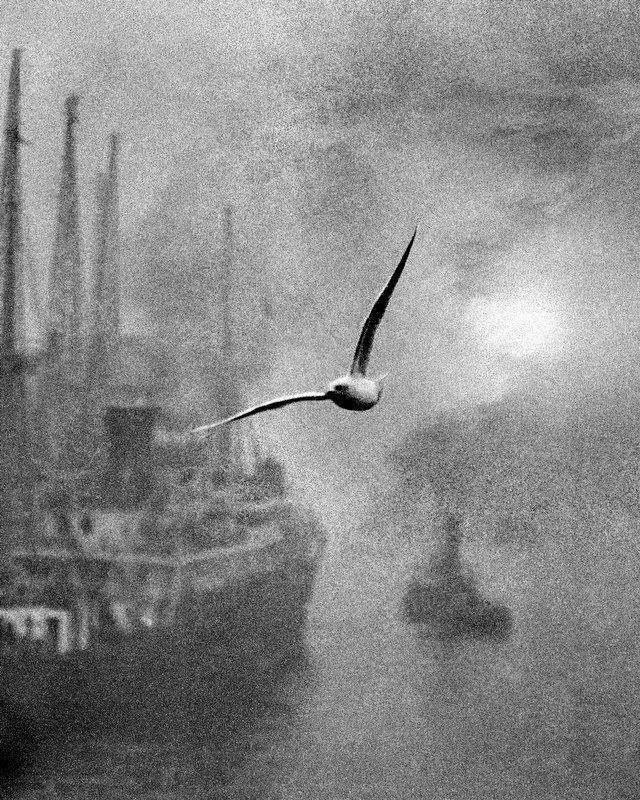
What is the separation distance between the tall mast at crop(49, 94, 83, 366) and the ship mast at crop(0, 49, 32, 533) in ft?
0.61

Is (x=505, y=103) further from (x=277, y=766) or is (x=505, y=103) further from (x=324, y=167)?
(x=277, y=766)

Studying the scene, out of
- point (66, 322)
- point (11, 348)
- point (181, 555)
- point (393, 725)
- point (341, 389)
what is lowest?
point (393, 725)

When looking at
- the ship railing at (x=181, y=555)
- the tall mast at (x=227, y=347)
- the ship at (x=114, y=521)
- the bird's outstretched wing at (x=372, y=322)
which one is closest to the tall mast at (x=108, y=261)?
the ship at (x=114, y=521)

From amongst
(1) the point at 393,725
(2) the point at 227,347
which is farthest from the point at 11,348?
(1) the point at 393,725

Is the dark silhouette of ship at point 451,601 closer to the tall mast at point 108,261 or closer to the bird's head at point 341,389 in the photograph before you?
the tall mast at point 108,261

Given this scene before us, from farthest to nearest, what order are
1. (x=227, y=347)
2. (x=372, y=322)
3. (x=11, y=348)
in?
(x=11, y=348) < (x=227, y=347) < (x=372, y=322)

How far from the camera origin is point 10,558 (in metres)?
4.82

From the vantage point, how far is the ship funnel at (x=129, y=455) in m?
4.63

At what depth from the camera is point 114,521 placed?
4.67 meters

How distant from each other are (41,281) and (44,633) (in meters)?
1.58

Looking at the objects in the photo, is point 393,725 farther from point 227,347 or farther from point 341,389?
point 341,389

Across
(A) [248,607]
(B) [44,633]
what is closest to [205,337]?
(A) [248,607]

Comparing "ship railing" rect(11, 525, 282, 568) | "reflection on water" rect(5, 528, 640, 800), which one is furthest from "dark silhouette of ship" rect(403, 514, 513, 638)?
"ship railing" rect(11, 525, 282, 568)

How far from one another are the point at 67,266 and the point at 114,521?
1159mm
